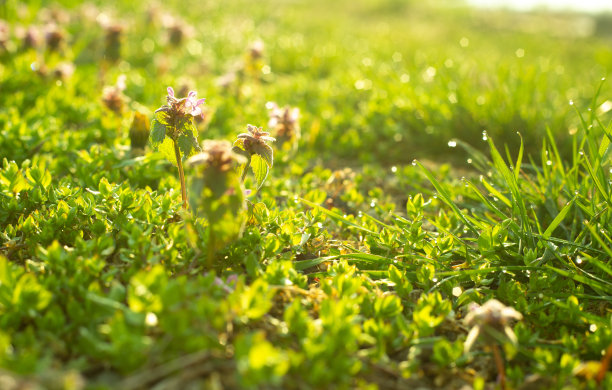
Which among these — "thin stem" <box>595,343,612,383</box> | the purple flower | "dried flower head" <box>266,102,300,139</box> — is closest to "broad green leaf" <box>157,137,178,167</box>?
the purple flower

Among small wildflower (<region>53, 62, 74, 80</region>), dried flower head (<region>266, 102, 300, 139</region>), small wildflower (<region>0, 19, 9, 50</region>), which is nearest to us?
dried flower head (<region>266, 102, 300, 139</region>)

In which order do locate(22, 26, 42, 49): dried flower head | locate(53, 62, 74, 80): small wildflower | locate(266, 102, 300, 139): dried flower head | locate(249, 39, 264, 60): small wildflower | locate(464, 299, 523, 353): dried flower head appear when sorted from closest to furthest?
locate(464, 299, 523, 353): dried flower head, locate(266, 102, 300, 139): dried flower head, locate(53, 62, 74, 80): small wildflower, locate(22, 26, 42, 49): dried flower head, locate(249, 39, 264, 60): small wildflower

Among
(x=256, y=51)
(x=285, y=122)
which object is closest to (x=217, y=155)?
(x=285, y=122)

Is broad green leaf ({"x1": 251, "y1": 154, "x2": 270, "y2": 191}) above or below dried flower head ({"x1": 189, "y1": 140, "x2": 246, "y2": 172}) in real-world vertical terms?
below

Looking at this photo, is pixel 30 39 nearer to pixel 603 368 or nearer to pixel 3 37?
pixel 3 37

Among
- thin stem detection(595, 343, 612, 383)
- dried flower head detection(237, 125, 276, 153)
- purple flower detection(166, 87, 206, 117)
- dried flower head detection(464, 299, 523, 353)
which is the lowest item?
thin stem detection(595, 343, 612, 383)

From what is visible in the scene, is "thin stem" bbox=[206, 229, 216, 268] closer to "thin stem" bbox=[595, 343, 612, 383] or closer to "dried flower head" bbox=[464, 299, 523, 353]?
"dried flower head" bbox=[464, 299, 523, 353]

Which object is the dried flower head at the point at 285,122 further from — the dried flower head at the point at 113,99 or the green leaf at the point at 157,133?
the dried flower head at the point at 113,99
